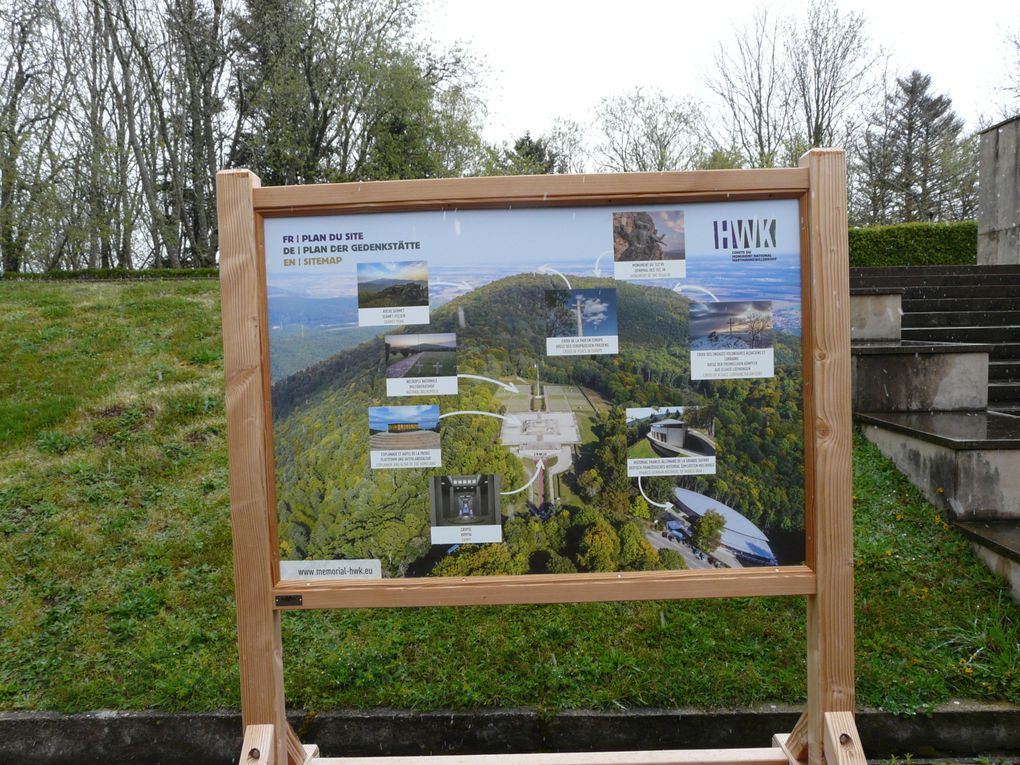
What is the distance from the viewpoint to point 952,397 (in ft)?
16.7

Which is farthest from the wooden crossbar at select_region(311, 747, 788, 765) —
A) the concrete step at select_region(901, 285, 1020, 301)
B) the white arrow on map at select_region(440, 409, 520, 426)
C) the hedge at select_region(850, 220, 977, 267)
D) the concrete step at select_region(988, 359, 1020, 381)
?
the hedge at select_region(850, 220, 977, 267)

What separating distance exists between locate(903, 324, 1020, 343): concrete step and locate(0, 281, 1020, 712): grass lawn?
6.49 ft

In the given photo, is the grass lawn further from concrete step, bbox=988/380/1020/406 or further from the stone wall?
the stone wall

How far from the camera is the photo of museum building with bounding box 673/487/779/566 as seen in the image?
7.50 feet

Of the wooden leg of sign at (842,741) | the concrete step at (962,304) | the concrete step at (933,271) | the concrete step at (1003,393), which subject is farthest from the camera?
the concrete step at (933,271)

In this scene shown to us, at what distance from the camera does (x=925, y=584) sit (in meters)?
3.70

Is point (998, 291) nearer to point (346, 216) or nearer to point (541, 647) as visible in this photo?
point (541, 647)

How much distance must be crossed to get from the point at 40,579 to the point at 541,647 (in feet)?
9.18

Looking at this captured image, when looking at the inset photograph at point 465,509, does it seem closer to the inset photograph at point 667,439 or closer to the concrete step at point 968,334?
the inset photograph at point 667,439

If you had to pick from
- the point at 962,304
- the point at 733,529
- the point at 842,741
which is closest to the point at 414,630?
the point at 733,529

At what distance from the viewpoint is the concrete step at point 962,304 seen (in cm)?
690

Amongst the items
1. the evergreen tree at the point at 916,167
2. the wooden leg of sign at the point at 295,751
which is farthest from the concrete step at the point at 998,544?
the evergreen tree at the point at 916,167

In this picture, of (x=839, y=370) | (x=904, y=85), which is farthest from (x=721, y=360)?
(x=904, y=85)

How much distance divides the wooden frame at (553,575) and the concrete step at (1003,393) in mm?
4247
